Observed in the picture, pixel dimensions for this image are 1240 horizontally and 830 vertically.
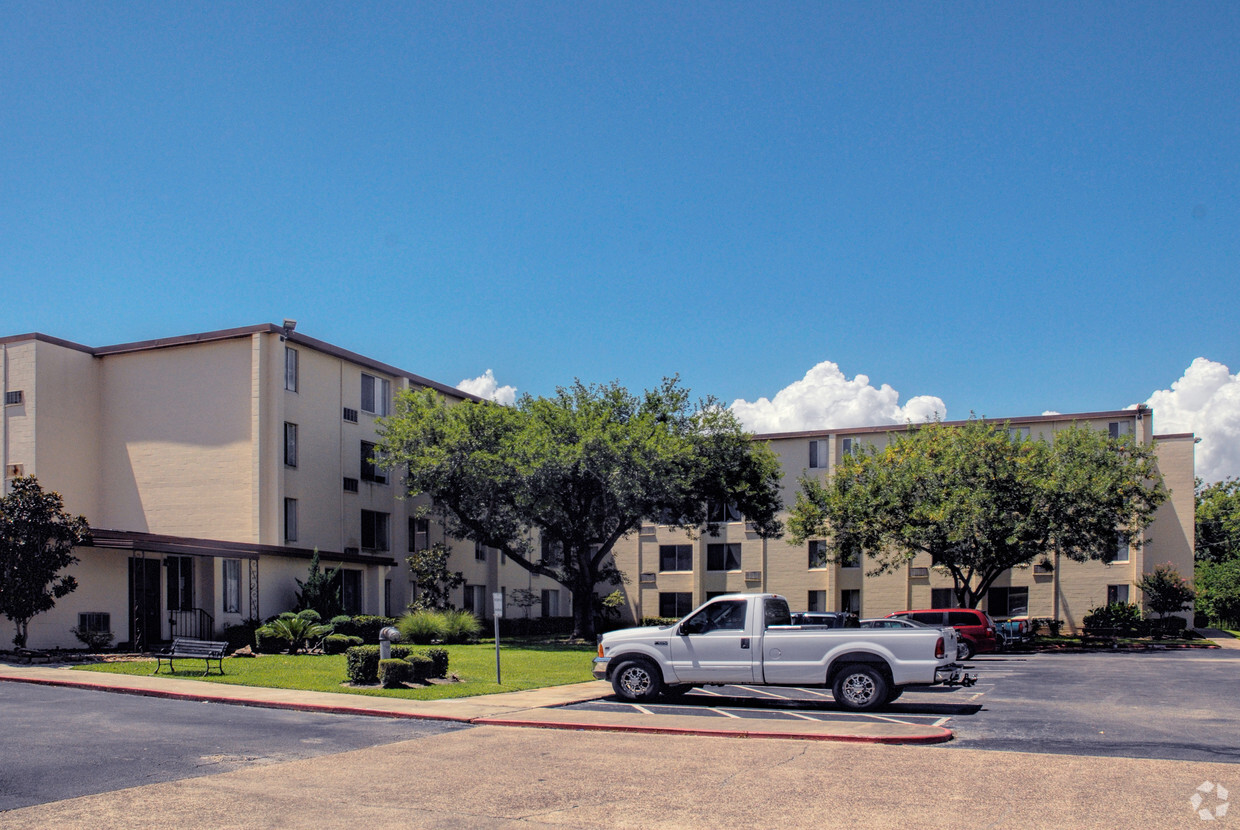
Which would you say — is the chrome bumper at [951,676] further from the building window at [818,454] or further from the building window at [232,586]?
the building window at [818,454]

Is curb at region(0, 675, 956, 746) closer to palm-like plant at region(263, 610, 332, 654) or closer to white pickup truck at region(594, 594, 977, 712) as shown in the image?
white pickup truck at region(594, 594, 977, 712)

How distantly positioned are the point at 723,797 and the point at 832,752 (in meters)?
3.06

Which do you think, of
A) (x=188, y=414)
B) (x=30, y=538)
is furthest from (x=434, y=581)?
(x=30, y=538)

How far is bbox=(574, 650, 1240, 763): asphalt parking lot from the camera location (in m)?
13.5

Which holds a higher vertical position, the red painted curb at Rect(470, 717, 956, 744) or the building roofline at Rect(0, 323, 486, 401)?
the building roofline at Rect(0, 323, 486, 401)

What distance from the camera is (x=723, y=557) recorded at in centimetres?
5775

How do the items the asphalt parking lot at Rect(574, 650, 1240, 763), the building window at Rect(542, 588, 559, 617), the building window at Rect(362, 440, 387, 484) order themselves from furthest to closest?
the building window at Rect(542, 588, 559, 617) < the building window at Rect(362, 440, 387, 484) < the asphalt parking lot at Rect(574, 650, 1240, 763)

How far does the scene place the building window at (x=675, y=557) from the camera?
191 feet

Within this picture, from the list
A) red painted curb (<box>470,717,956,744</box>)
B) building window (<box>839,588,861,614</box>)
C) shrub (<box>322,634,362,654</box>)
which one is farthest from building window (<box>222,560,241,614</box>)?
building window (<box>839,588,861,614</box>)

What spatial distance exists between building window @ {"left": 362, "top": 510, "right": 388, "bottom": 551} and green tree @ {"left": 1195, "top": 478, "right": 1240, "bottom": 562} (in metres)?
51.7

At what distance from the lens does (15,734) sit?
13.4 metres

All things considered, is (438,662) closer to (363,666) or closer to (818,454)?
(363,666)

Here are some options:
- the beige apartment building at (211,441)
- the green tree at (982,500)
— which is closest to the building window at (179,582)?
the beige apartment building at (211,441)

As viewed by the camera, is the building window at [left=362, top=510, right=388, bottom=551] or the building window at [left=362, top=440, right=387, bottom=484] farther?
the building window at [left=362, top=440, right=387, bottom=484]
